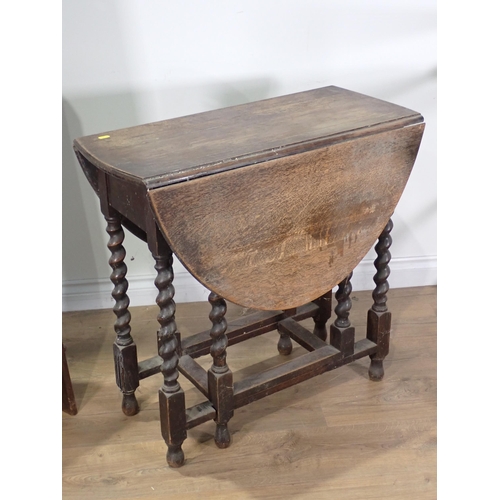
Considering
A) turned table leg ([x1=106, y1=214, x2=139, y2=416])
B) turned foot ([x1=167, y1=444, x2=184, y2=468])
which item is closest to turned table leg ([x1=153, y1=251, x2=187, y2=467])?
turned foot ([x1=167, y1=444, x2=184, y2=468])

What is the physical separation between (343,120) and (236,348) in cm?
90

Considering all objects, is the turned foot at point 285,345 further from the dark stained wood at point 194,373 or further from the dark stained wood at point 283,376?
the dark stained wood at point 194,373

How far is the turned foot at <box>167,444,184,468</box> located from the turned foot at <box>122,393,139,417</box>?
25 cm

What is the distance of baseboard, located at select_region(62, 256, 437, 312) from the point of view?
2719 mm

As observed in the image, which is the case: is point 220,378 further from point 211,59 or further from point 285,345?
point 211,59

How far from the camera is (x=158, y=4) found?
2.35m

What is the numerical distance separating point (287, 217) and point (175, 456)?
2.31 feet

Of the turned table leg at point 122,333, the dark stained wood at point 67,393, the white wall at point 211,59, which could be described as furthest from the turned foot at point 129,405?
the white wall at point 211,59

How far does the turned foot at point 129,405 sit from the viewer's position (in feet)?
7.21

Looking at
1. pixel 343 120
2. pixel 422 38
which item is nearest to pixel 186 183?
pixel 343 120

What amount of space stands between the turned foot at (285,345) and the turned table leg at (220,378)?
46 cm

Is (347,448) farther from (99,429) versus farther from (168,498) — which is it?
(99,429)

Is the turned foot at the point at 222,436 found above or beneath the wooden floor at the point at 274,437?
above

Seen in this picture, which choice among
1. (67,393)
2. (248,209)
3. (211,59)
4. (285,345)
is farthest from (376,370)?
(211,59)
